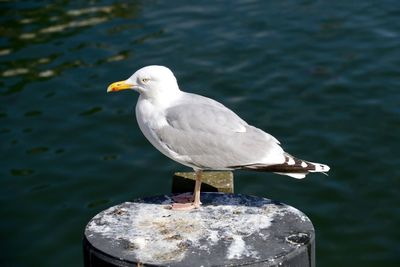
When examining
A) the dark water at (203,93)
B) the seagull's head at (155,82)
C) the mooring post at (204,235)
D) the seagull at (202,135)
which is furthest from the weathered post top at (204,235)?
the dark water at (203,93)

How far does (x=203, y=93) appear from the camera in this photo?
8555 millimetres

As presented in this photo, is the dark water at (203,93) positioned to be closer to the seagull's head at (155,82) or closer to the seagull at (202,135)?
the seagull at (202,135)

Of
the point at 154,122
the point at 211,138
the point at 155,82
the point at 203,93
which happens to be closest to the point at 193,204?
the point at 211,138

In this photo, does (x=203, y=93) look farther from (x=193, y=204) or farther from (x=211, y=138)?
(x=193, y=204)

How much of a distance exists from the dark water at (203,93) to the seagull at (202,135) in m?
2.15

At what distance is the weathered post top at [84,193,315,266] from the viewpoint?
12.1ft

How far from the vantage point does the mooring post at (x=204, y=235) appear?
12.1 feet

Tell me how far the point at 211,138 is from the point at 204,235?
2.50 feet

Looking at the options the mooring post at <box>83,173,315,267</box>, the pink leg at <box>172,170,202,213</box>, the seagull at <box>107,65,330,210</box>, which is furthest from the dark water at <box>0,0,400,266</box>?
the mooring post at <box>83,173,315,267</box>

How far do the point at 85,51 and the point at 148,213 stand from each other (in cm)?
563

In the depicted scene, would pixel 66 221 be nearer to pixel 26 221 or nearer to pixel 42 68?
pixel 26 221

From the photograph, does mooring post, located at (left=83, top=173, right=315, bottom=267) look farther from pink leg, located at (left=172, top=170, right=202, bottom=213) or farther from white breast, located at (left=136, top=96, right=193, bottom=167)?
white breast, located at (left=136, top=96, right=193, bottom=167)

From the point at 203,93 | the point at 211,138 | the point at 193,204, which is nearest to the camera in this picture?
the point at 193,204

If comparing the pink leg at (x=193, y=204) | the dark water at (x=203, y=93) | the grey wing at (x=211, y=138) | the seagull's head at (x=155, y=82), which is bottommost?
the dark water at (x=203, y=93)
